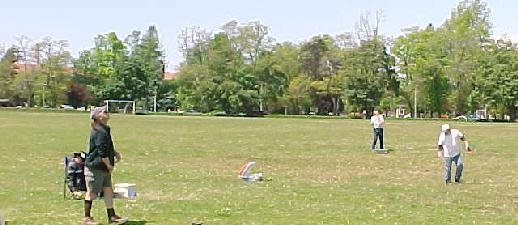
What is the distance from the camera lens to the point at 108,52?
427ft

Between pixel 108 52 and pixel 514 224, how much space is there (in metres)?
123

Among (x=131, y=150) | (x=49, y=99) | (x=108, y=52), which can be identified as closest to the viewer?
(x=131, y=150)

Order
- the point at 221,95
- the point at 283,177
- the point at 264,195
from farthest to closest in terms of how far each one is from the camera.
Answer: the point at 221,95 < the point at 283,177 < the point at 264,195

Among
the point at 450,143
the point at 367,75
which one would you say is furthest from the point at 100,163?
the point at 367,75

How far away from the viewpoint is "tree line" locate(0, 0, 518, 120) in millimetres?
102438

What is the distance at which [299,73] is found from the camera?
11931 centimetres

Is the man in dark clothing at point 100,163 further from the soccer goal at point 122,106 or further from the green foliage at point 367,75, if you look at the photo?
the soccer goal at point 122,106

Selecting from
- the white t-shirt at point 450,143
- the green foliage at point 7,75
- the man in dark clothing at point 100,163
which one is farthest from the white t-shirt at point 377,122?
the green foliage at point 7,75

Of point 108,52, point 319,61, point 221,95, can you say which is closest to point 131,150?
point 221,95

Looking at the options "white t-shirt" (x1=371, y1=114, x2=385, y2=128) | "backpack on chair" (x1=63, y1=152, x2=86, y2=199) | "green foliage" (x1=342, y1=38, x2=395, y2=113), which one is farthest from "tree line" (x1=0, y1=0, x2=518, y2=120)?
"backpack on chair" (x1=63, y1=152, x2=86, y2=199)

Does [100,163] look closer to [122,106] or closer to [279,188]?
[279,188]

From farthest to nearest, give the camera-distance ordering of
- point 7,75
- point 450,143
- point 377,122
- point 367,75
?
point 7,75 < point 367,75 < point 377,122 < point 450,143

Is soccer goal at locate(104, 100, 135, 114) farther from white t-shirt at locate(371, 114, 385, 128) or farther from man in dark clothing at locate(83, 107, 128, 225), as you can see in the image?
man in dark clothing at locate(83, 107, 128, 225)

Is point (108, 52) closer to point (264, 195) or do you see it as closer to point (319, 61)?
point (319, 61)
